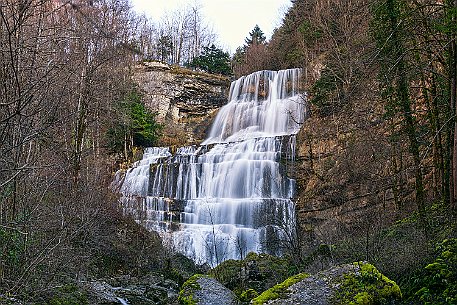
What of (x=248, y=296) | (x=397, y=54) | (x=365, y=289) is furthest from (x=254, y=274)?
(x=397, y=54)

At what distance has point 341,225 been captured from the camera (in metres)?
14.4

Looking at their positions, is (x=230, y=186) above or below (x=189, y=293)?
above

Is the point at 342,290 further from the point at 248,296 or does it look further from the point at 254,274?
the point at 254,274

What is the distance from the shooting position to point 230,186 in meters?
20.6

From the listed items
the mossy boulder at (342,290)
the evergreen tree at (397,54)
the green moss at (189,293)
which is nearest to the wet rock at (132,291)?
the green moss at (189,293)

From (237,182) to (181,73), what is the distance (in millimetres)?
15225

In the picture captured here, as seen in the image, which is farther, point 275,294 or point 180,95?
point 180,95

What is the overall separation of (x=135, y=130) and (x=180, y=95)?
592cm

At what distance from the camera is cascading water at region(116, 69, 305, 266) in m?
18.0

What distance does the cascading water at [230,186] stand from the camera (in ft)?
59.2

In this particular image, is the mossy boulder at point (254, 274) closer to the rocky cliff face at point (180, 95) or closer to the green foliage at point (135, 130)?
the green foliage at point (135, 130)

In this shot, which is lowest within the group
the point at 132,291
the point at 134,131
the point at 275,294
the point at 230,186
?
the point at 132,291

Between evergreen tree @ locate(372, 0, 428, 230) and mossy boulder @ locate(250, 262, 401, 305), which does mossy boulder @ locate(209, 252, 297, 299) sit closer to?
evergreen tree @ locate(372, 0, 428, 230)

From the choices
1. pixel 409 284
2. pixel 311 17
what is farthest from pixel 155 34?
pixel 409 284
